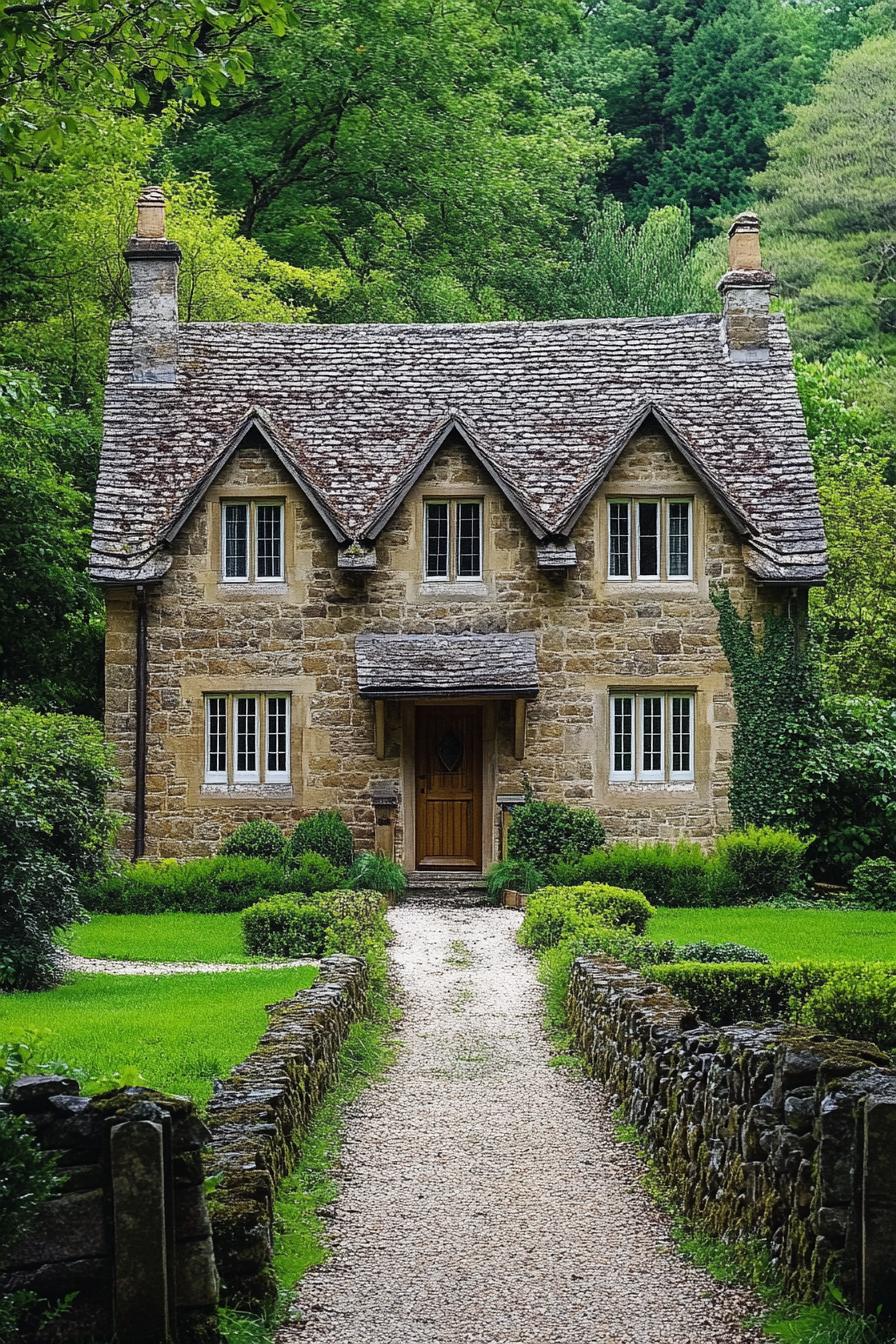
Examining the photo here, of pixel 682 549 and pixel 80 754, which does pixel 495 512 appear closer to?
pixel 682 549

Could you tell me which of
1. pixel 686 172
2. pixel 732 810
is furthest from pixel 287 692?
pixel 686 172

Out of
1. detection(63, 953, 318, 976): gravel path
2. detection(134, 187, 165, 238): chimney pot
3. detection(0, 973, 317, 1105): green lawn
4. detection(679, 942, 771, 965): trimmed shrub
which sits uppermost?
detection(134, 187, 165, 238): chimney pot

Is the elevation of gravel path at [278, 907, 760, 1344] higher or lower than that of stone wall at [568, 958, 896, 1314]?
lower

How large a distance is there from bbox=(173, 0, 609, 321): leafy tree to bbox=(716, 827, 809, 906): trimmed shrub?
20.3 meters

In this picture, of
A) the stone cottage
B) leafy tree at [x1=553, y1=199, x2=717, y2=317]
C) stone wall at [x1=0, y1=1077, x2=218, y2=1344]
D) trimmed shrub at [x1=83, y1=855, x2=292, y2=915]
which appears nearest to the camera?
stone wall at [x1=0, y1=1077, x2=218, y2=1344]

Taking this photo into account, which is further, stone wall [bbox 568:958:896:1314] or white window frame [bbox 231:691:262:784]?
white window frame [bbox 231:691:262:784]

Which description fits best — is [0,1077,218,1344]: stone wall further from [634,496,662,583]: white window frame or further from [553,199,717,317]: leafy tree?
[553,199,717,317]: leafy tree

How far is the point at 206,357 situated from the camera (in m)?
30.0

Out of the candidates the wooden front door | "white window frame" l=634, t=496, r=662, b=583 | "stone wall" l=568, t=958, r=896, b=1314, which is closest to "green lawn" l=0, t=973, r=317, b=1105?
"stone wall" l=568, t=958, r=896, b=1314

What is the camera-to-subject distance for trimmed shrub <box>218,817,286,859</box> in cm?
2672

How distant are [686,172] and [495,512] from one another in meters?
31.9

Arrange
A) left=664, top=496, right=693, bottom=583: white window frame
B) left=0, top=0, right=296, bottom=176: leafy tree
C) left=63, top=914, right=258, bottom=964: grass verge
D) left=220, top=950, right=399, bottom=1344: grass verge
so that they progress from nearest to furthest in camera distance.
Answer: left=220, top=950, right=399, bottom=1344: grass verge → left=0, top=0, right=296, bottom=176: leafy tree → left=63, top=914, right=258, bottom=964: grass verge → left=664, top=496, right=693, bottom=583: white window frame

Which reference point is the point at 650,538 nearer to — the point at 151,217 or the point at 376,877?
the point at 376,877

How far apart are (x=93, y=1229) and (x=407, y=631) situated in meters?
20.9
